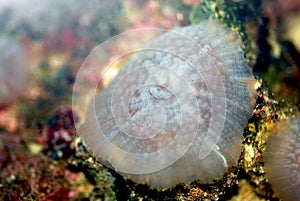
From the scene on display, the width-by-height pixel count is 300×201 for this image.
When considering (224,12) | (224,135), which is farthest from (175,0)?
(224,135)

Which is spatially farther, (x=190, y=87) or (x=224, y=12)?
(x=224, y=12)

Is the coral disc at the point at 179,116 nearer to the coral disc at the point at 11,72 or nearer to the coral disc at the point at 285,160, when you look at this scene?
the coral disc at the point at 285,160

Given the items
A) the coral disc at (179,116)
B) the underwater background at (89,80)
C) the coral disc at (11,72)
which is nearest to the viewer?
the coral disc at (179,116)

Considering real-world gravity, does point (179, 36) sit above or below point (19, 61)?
below

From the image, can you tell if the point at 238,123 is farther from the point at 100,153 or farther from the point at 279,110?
the point at 100,153

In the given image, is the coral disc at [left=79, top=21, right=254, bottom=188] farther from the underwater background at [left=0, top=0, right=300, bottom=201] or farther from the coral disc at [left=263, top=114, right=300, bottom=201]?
the coral disc at [left=263, top=114, right=300, bottom=201]

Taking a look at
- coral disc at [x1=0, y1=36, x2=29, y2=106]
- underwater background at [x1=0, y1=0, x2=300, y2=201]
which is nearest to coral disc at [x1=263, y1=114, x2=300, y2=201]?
underwater background at [x1=0, y1=0, x2=300, y2=201]

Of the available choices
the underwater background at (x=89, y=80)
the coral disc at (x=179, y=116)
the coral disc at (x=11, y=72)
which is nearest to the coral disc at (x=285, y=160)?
the underwater background at (x=89, y=80)
